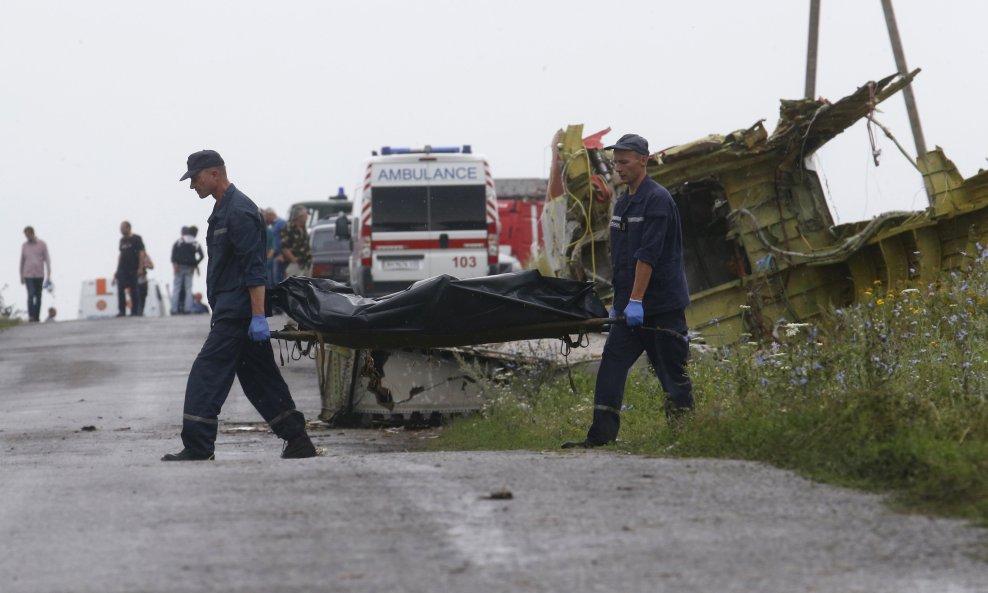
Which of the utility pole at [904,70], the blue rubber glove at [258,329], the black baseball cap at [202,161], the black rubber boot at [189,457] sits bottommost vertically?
the black rubber boot at [189,457]

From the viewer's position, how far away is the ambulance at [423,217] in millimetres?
24797

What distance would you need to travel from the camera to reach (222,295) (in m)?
9.19

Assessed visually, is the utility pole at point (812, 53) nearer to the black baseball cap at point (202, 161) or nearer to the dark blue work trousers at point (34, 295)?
the dark blue work trousers at point (34, 295)

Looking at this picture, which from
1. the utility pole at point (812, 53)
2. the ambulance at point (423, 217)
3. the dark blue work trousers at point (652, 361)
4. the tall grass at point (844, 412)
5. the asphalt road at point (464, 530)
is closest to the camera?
the asphalt road at point (464, 530)

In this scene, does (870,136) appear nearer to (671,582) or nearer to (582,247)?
(582,247)

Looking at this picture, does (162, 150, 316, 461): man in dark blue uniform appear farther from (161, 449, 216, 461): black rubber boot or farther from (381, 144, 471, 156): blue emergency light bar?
(381, 144, 471, 156): blue emergency light bar

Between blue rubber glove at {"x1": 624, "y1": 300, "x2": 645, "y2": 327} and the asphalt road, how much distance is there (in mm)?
764

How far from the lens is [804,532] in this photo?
569 centimetres

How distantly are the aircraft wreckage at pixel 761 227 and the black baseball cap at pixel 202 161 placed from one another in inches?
295

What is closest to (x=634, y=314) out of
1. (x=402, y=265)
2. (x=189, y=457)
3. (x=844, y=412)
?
(x=844, y=412)

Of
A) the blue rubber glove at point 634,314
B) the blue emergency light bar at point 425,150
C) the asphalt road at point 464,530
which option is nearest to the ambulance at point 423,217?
the blue emergency light bar at point 425,150

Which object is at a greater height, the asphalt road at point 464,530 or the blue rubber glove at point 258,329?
the blue rubber glove at point 258,329

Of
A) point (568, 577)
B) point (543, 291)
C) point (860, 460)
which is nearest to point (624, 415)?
point (543, 291)

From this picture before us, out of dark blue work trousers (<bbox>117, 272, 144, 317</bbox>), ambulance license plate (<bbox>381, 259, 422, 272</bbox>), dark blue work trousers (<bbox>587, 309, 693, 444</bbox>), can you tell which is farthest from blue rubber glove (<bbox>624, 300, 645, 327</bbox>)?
dark blue work trousers (<bbox>117, 272, 144, 317</bbox>)
